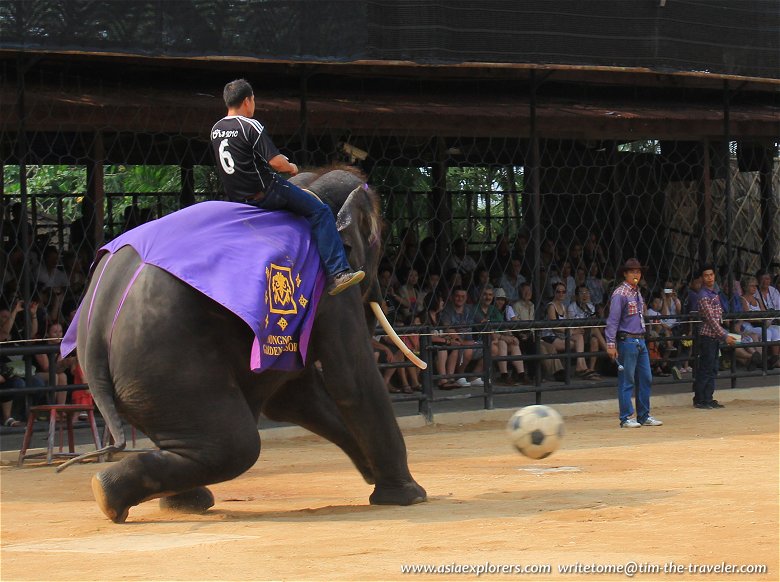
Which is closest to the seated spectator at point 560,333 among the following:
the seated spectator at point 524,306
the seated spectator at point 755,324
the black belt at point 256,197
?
the seated spectator at point 524,306

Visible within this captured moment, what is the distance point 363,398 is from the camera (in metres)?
8.15

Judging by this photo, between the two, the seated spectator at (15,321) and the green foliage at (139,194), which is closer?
the seated spectator at (15,321)

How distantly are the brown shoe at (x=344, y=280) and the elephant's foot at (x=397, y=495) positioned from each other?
131 centimetres

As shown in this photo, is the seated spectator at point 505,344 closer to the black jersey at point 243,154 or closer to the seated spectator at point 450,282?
the seated spectator at point 450,282

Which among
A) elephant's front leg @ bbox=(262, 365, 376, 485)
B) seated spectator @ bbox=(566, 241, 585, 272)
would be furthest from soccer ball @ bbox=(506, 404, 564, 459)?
seated spectator @ bbox=(566, 241, 585, 272)

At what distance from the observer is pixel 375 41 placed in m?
12.9

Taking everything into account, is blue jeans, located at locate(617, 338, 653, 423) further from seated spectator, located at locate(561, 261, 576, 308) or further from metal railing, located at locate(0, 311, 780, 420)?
seated spectator, located at locate(561, 261, 576, 308)

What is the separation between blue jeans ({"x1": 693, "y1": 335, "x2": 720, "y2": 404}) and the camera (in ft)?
49.7

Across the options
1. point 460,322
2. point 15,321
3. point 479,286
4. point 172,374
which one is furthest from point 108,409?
point 479,286

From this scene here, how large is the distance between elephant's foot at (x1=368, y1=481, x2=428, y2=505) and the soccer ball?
0.88 meters

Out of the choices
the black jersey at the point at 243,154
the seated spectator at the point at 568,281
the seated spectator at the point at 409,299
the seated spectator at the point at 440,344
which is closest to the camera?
the black jersey at the point at 243,154

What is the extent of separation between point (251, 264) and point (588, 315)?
9.71m

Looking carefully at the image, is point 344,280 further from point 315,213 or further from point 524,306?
point 524,306

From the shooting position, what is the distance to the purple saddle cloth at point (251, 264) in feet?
24.5
